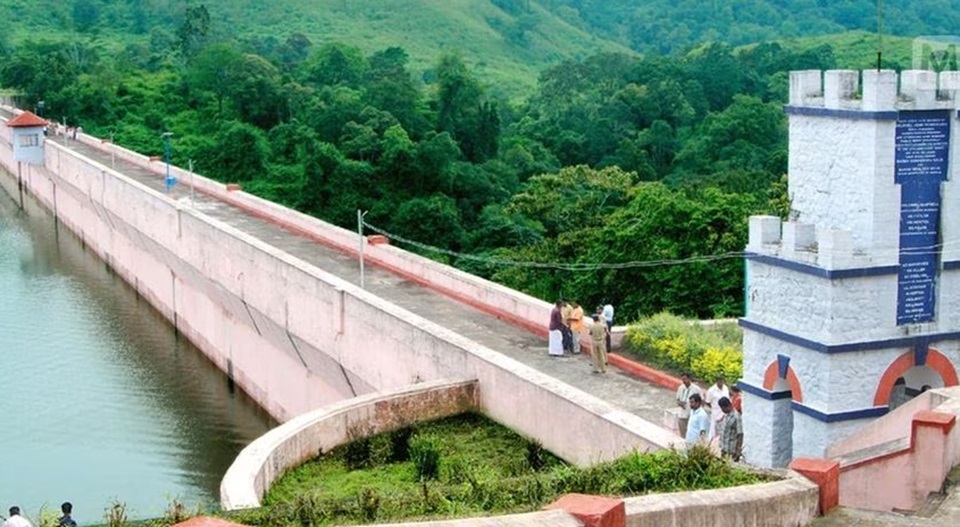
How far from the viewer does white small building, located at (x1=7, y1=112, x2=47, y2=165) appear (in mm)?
54062

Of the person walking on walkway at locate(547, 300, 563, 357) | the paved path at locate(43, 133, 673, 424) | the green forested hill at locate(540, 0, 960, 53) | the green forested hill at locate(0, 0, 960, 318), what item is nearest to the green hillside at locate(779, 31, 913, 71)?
the green forested hill at locate(0, 0, 960, 318)

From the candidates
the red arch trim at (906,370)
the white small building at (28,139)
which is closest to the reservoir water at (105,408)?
the red arch trim at (906,370)

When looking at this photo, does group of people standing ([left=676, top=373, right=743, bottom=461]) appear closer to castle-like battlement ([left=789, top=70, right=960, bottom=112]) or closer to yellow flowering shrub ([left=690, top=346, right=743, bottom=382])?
castle-like battlement ([left=789, top=70, right=960, bottom=112])

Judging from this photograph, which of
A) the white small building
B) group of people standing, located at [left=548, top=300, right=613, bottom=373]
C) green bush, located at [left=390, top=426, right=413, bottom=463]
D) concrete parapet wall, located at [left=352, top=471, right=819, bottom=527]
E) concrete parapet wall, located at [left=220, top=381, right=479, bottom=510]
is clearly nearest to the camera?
concrete parapet wall, located at [left=352, top=471, right=819, bottom=527]

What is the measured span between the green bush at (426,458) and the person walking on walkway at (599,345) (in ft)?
10.6

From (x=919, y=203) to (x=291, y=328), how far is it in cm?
1444

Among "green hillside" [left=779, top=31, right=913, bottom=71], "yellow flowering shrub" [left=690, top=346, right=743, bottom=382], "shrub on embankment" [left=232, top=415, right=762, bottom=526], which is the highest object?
"green hillside" [left=779, top=31, right=913, bottom=71]

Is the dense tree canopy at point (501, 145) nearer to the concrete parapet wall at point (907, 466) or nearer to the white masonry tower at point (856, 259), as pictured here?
the white masonry tower at point (856, 259)

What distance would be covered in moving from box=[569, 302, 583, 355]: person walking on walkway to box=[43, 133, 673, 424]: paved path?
0.75 ft

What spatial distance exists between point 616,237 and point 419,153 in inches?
680

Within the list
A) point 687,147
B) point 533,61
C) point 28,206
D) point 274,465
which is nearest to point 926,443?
point 274,465

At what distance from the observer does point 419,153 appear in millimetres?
45500

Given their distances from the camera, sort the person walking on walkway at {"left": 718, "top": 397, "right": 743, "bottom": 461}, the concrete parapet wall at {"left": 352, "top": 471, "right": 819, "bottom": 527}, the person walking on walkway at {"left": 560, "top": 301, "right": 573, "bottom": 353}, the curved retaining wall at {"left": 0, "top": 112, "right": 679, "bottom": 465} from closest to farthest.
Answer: the concrete parapet wall at {"left": 352, "top": 471, "right": 819, "bottom": 527}
the person walking on walkway at {"left": 718, "top": 397, "right": 743, "bottom": 461}
the curved retaining wall at {"left": 0, "top": 112, "right": 679, "bottom": 465}
the person walking on walkway at {"left": 560, "top": 301, "right": 573, "bottom": 353}

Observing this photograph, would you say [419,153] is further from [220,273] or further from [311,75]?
[311,75]
